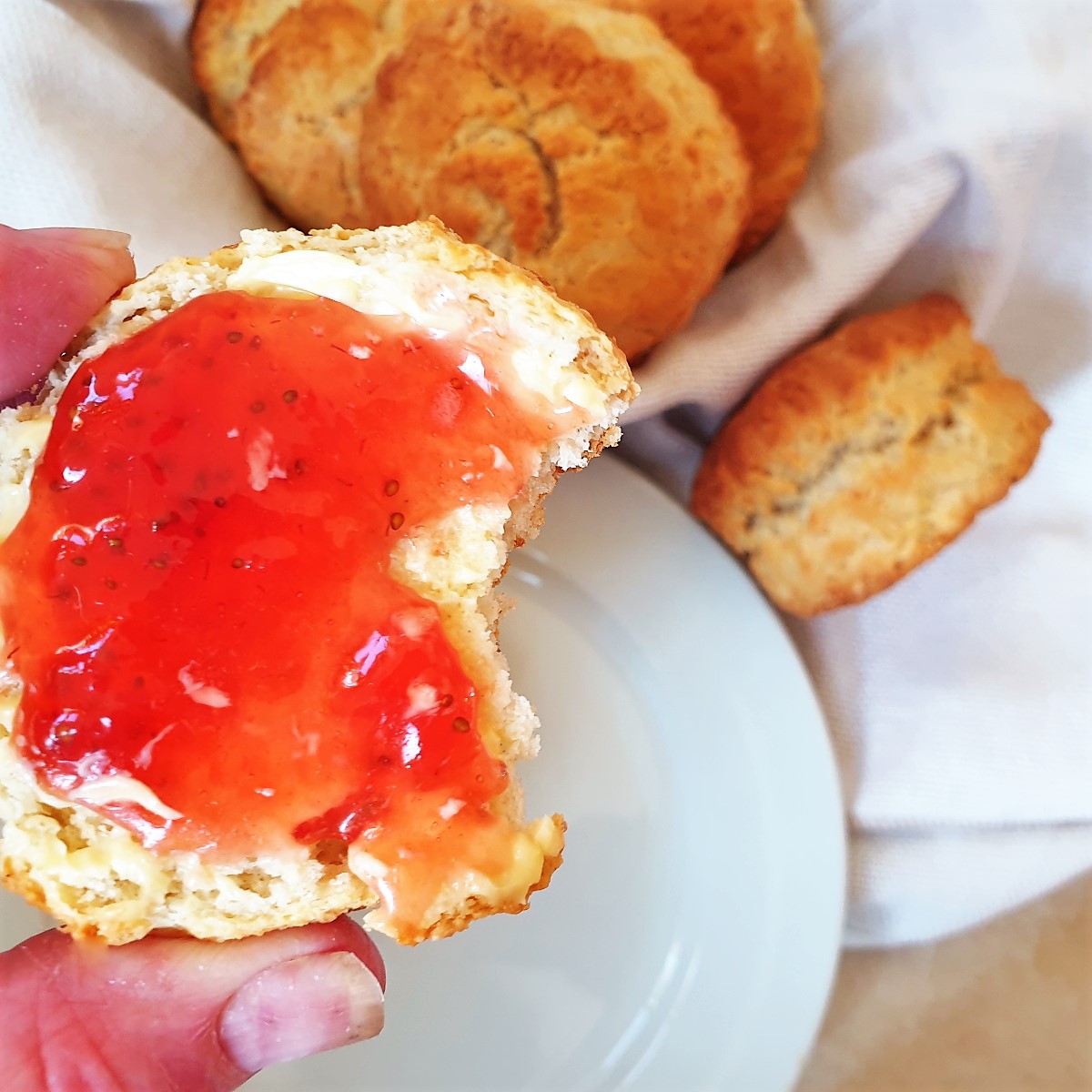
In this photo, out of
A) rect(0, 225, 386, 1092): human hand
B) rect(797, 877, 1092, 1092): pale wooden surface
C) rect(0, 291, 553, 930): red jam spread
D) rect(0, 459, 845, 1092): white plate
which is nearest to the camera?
rect(0, 291, 553, 930): red jam spread

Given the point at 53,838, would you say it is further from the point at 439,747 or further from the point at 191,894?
the point at 439,747

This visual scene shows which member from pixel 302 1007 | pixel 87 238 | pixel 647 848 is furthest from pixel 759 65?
pixel 302 1007

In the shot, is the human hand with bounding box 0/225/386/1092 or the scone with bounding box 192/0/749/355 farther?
the scone with bounding box 192/0/749/355

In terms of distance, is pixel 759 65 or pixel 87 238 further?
pixel 759 65

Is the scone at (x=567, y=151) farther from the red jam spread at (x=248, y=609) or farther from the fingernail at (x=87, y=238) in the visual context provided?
the red jam spread at (x=248, y=609)

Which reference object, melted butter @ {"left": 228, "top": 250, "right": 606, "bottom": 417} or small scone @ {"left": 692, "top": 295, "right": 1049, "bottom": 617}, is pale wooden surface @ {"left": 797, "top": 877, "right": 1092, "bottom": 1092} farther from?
melted butter @ {"left": 228, "top": 250, "right": 606, "bottom": 417}

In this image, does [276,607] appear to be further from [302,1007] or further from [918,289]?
[918,289]

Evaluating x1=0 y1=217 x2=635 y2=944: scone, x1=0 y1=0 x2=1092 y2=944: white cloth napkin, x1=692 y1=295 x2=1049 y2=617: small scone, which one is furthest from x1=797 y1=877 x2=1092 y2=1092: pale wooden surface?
x1=0 y1=217 x2=635 y2=944: scone
